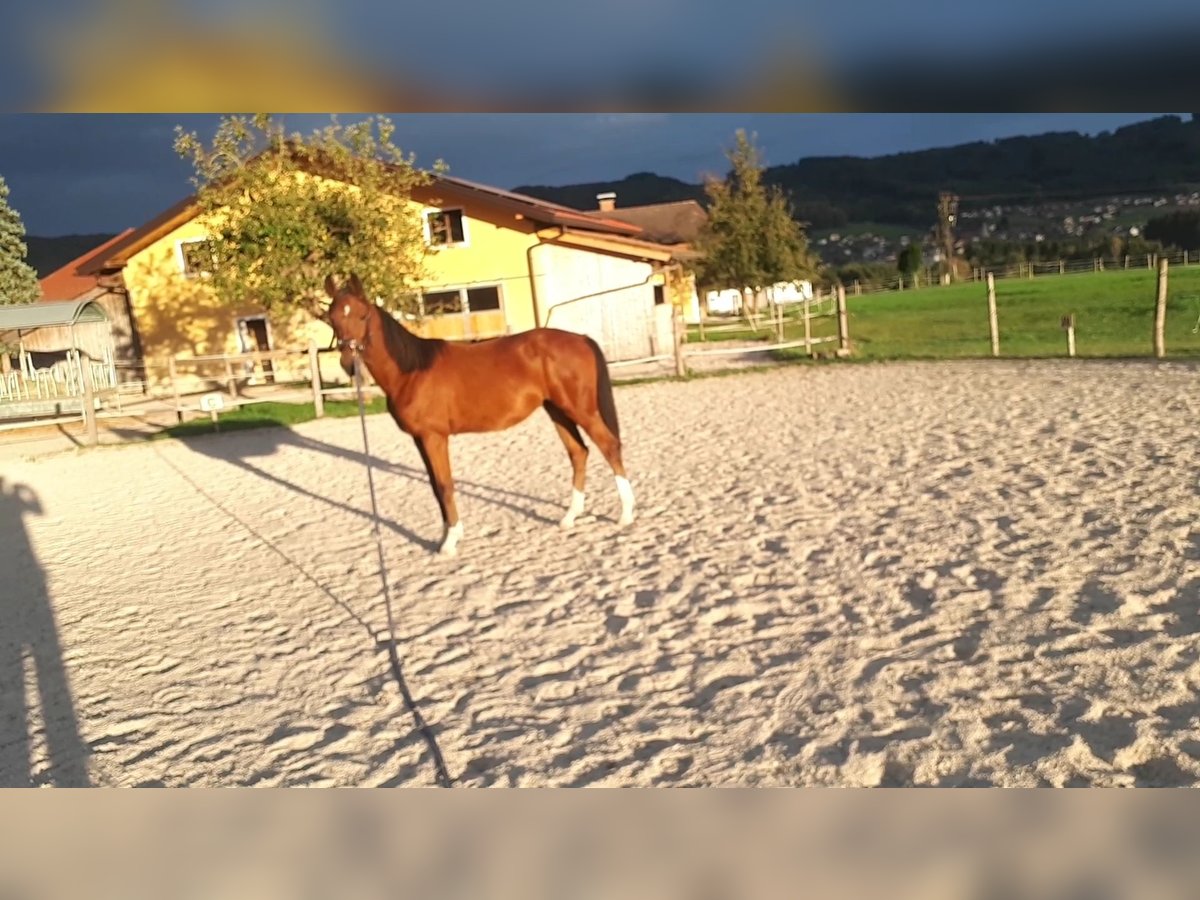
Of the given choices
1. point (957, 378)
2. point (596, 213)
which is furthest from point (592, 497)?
point (596, 213)

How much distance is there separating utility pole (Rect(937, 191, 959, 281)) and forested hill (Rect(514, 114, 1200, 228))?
0.06 metres

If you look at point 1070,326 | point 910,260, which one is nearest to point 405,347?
point 910,260

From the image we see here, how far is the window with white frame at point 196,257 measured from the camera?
12594 millimetres

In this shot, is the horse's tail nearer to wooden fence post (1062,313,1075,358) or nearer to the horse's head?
the horse's head

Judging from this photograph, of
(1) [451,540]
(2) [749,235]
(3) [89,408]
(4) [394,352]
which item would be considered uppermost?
(2) [749,235]

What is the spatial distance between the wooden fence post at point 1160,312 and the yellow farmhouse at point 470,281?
21.0 ft

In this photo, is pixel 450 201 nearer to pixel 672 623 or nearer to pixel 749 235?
pixel 749 235

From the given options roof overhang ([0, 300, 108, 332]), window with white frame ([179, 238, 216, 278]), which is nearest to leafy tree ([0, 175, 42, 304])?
window with white frame ([179, 238, 216, 278])

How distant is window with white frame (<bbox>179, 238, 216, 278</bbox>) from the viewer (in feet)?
41.3

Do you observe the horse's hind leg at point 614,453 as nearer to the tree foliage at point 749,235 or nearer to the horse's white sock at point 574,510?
the horse's white sock at point 574,510

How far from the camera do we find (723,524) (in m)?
4.57

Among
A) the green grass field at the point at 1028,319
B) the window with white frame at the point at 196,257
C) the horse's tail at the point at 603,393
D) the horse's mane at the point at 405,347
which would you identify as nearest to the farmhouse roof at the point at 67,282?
the window with white frame at the point at 196,257

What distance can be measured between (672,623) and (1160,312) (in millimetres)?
9219

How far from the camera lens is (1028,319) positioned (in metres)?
13.0
